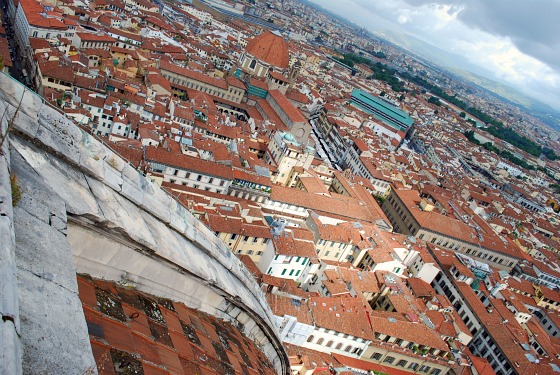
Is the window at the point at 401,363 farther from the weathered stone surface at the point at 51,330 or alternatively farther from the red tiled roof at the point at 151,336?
the weathered stone surface at the point at 51,330

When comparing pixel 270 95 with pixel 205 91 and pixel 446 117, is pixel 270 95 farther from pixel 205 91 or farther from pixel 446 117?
pixel 446 117

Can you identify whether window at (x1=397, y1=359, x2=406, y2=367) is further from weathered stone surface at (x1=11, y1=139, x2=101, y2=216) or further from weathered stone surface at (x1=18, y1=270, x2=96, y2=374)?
weathered stone surface at (x1=18, y1=270, x2=96, y2=374)

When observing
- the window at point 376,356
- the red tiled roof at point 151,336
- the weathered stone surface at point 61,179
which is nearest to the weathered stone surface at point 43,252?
the weathered stone surface at point 61,179

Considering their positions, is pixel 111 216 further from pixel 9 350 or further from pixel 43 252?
pixel 9 350

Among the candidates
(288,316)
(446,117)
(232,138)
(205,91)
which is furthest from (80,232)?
(446,117)

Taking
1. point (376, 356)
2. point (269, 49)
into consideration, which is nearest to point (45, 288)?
point (376, 356)

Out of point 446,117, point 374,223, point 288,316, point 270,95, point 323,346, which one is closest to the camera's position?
point 288,316
